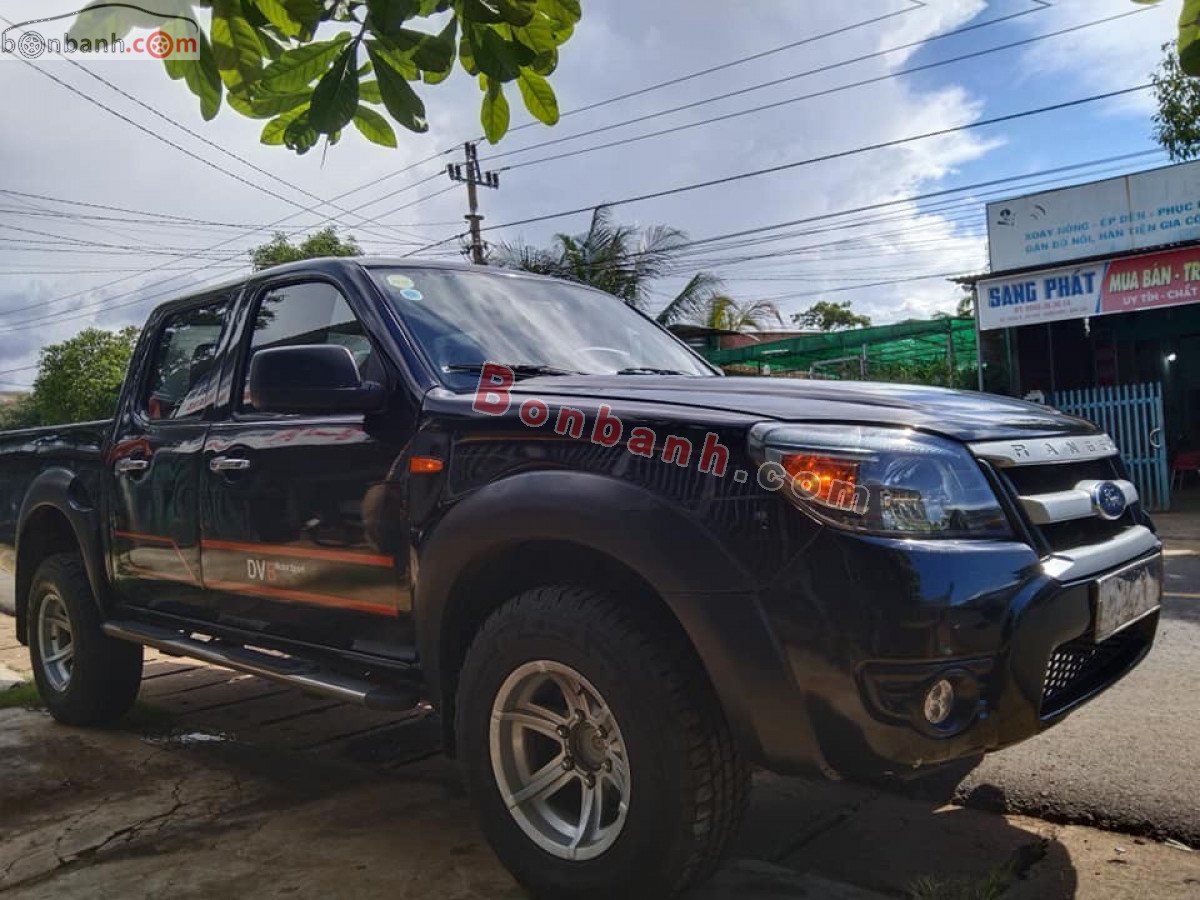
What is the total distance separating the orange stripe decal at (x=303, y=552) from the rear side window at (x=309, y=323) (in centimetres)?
52

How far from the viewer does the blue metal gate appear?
1295cm

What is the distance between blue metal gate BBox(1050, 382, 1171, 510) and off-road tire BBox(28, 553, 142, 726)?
475 inches

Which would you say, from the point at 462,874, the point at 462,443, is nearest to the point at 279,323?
the point at 462,443

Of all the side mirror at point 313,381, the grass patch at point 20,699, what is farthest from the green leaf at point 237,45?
the grass patch at point 20,699

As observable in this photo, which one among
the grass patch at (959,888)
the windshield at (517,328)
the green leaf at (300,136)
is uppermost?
the green leaf at (300,136)

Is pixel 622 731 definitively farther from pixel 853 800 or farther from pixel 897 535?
pixel 853 800

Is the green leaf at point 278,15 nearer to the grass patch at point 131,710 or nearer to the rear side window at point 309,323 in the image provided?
the rear side window at point 309,323

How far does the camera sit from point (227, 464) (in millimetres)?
3549

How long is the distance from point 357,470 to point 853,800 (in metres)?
2.00

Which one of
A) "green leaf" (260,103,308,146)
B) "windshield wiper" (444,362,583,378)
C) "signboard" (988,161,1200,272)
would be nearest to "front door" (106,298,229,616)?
"windshield wiper" (444,362,583,378)

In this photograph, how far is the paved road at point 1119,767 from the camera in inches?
123

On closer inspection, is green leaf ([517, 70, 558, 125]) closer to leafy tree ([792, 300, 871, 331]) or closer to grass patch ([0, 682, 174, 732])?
grass patch ([0, 682, 174, 732])

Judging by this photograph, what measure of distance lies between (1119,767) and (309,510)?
2918 millimetres

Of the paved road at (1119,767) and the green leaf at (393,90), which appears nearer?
the green leaf at (393,90)
